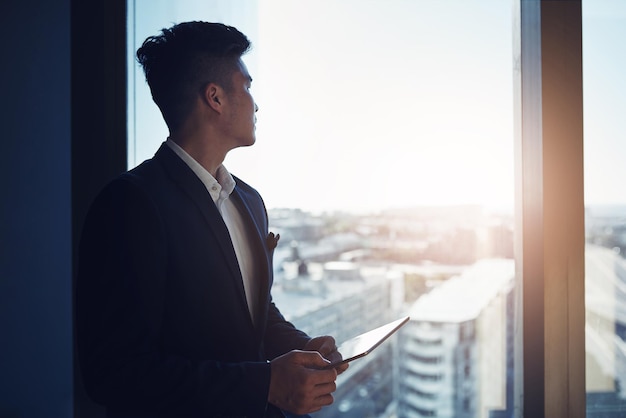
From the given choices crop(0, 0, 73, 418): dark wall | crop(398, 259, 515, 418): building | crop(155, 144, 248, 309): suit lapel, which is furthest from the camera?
crop(0, 0, 73, 418): dark wall

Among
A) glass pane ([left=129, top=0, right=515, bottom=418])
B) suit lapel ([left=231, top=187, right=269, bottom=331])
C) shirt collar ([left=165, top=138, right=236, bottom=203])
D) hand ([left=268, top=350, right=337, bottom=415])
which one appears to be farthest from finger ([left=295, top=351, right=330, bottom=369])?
glass pane ([left=129, top=0, right=515, bottom=418])

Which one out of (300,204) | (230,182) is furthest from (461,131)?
(230,182)

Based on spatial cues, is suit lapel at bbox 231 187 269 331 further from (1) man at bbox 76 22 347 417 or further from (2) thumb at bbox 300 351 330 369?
(2) thumb at bbox 300 351 330 369

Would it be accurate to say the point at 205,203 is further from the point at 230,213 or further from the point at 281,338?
the point at 281,338

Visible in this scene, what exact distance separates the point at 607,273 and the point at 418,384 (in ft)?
1.99

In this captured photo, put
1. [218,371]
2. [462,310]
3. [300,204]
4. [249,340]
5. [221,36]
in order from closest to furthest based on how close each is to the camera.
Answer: [218,371] → [249,340] → [221,36] → [462,310] → [300,204]

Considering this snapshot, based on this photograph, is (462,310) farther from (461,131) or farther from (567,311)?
(461,131)

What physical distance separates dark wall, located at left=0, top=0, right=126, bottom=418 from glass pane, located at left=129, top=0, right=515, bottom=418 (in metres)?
0.09

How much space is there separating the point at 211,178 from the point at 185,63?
27 cm

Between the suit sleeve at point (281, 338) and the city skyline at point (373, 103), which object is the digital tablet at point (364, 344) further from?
the city skyline at point (373, 103)

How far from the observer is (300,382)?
78 cm

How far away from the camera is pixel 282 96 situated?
140 centimetres

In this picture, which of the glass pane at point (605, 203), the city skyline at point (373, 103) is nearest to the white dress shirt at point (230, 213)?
the city skyline at point (373, 103)

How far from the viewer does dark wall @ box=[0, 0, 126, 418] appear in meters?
1.25
